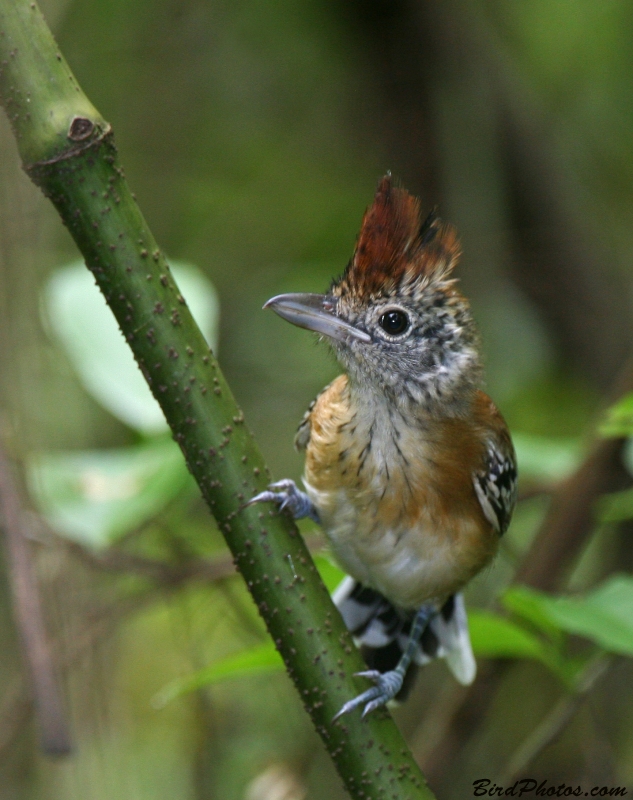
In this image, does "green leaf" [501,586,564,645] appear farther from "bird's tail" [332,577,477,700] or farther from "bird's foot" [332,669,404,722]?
"bird's tail" [332,577,477,700]

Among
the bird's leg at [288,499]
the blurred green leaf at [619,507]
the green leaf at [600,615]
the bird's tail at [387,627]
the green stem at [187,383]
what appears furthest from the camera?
the bird's tail at [387,627]

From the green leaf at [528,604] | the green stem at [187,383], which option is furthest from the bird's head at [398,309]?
the green stem at [187,383]

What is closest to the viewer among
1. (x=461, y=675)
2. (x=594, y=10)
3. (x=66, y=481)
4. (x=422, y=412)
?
(x=422, y=412)

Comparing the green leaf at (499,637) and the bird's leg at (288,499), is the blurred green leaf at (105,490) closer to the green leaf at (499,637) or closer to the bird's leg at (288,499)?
the bird's leg at (288,499)

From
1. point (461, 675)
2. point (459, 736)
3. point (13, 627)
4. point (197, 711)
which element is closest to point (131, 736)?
point (197, 711)

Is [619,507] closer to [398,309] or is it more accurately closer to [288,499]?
[398,309]

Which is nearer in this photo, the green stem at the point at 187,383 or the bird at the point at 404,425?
the green stem at the point at 187,383

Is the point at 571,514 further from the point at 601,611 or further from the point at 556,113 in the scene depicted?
the point at 556,113

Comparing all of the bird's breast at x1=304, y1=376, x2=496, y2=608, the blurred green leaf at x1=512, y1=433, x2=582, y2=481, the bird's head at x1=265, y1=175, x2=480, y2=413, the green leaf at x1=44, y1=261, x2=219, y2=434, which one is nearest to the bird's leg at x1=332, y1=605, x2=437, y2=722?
the bird's breast at x1=304, y1=376, x2=496, y2=608
